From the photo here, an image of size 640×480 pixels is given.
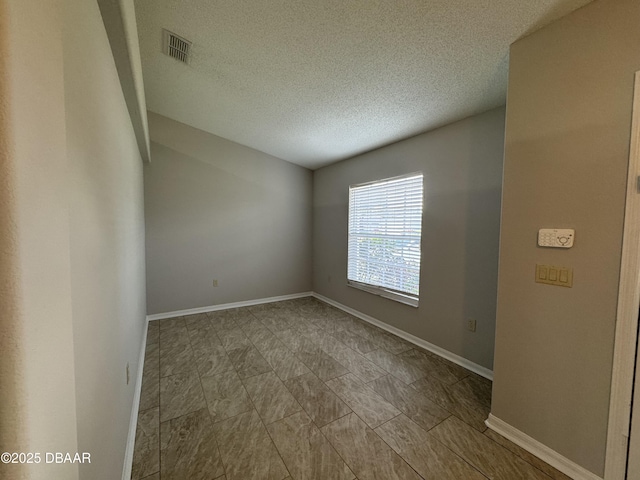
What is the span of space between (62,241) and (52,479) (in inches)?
19.2

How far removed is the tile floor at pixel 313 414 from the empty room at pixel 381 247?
16mm

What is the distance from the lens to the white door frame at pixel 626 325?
3.96 feet

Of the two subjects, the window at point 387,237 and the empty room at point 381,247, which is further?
the window at point 387,237

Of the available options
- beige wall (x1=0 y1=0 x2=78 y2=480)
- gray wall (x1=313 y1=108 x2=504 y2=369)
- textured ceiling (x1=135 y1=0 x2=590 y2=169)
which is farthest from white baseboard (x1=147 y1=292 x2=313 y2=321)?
beige wall (x1=0 y1=0 x2=78 y2=480)

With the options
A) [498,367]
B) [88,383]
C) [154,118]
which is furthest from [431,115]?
[154,118]

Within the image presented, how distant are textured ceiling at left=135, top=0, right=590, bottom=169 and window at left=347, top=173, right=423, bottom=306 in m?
0.66

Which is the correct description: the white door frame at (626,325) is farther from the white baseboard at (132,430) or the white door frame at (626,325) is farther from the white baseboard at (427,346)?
the white baseboard at (132,430)

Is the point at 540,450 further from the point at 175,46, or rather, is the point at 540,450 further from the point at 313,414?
the point at 175,46

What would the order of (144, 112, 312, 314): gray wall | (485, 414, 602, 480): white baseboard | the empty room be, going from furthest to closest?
(144, 112, 312, 314): gray wall
(485, 414, 602, 480): white baseboard
the empty room

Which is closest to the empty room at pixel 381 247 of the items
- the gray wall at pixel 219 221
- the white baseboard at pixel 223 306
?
the gray wall at pixel 219 221

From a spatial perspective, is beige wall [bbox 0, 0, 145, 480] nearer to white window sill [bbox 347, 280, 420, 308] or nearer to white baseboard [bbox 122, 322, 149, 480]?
white baseboard [bbox 122, 322, 149, 480]

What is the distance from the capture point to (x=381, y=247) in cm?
343

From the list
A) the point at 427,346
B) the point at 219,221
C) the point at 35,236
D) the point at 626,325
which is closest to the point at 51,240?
the point at 35,236

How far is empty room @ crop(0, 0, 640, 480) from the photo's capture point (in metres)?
0.52
